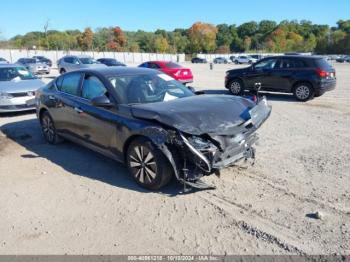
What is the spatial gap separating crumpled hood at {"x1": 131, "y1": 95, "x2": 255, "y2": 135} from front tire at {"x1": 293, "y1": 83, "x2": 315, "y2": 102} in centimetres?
842

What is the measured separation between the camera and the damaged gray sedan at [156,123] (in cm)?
436

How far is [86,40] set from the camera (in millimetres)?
101438

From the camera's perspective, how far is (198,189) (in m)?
4.73

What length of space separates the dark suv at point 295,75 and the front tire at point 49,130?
9.34m

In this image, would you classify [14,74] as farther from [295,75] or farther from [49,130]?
[295,75]

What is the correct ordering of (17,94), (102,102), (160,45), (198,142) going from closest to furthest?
(198,142), (102,102), (17,94), (160,45)

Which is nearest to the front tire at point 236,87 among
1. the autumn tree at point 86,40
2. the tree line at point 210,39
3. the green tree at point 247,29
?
the tree line at point 210,39

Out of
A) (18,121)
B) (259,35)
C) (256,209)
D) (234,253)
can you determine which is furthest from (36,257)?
(259,35)

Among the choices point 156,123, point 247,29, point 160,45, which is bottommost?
point 156,123

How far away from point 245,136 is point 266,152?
1.72m

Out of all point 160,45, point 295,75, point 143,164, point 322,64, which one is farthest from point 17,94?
point 160,45

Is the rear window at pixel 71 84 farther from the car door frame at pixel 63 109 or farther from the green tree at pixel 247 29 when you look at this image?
the green tree at pixel 247 29

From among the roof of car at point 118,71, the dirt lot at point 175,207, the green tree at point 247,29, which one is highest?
the green tree at point 247,29

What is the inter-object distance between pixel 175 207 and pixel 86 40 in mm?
104214
